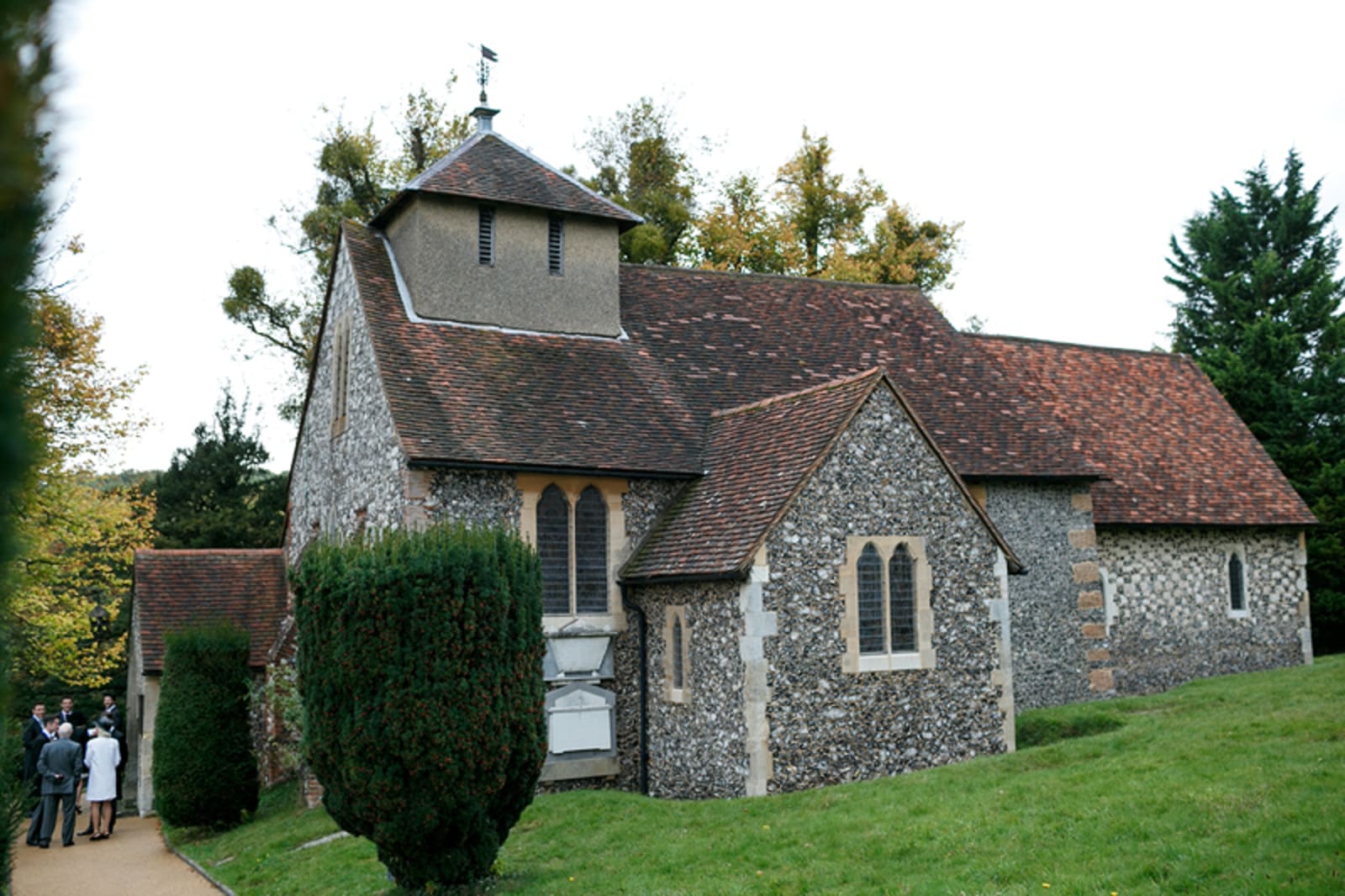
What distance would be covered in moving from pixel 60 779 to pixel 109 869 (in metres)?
2.42

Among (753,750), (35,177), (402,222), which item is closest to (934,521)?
(753,750)

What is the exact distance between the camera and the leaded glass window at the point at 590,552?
17.1m

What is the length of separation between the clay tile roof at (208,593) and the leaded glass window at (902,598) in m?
12.2

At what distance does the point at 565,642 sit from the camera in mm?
16750

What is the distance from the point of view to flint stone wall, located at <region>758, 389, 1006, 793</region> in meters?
14.5

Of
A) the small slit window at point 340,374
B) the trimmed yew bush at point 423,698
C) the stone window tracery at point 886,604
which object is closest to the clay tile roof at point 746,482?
the stone window tracery at point 886,604

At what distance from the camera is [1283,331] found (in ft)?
114

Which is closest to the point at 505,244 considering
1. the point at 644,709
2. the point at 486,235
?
the point at 486,235

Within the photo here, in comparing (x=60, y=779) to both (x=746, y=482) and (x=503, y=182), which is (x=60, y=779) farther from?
(x=503, y=182)

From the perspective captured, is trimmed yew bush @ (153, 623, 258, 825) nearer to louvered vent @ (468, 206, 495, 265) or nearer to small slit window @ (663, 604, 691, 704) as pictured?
small slit window @ (663, 604, 691, 704)

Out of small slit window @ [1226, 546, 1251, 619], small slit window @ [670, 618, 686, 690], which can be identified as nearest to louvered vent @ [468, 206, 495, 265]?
small slit window @ [670, 618, 686, 690]

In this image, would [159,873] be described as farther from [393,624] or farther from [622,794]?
[393,624]

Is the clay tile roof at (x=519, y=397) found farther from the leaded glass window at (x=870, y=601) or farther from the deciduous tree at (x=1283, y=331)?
the deciduous tree at (x=1283, y=331)

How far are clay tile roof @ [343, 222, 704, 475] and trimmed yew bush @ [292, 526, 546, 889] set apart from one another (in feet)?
16.4
